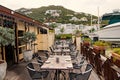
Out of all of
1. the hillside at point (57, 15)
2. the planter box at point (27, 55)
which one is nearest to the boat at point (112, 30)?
the planter box at point (27, 55)

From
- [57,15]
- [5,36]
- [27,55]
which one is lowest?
[27,55]

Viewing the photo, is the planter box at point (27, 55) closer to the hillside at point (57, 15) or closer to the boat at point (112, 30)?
the boat at point (112, 30)

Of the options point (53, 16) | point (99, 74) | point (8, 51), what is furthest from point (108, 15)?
point (53, 16)

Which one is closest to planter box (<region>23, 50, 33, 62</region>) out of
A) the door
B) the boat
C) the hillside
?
the door

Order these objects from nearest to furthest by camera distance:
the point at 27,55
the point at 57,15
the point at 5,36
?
1. the point at 5,36
2. the point at 27,55
3. the point at 57,15

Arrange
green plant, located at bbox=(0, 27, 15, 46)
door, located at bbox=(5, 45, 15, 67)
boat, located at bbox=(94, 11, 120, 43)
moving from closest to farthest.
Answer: green plant, located at bbox=(0, 27, 15, 46) < door, located at bbox=(5, 45, 15, 67) < boat, located at bbox=(94, 11, 120, 43)

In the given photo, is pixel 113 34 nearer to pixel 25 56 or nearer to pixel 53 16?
pixel 25 56

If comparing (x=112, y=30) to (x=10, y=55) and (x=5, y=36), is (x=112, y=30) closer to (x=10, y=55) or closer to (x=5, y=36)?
(x=10, y=55)

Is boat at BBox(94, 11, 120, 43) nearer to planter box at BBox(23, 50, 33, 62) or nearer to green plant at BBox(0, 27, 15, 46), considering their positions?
planter box at BBox(23, 50, 33, 62)

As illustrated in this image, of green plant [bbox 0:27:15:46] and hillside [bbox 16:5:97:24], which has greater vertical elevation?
hillside [bbox 16:5:97:24]

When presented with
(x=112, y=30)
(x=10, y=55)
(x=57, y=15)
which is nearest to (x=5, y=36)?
(x=10, y=55)

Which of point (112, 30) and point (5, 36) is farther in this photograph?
point (112, 30)

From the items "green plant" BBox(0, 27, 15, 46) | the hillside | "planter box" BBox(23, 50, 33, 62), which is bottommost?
"planter box" BBox(23, 50, 33, 62)

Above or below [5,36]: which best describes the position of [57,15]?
above
